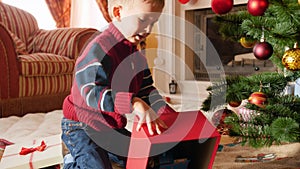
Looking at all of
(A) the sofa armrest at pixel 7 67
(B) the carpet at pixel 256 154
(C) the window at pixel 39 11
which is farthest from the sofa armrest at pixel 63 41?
(B) the carpet at pixel 256 154

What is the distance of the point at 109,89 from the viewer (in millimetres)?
708

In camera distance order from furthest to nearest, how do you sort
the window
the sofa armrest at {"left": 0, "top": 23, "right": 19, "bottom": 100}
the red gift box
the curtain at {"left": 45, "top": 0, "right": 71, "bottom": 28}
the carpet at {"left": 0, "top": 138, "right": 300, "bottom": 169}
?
the curtain at {"left": 45, "top": 0, "right": 71, "bottom": 28}, the window, the sofa armrest at {"left": 0, "top": 23, "right": 19, "bottom": 100}, the carpet at {"left": 0, "top": 138, "right": 300, "bottom": 169}, the red gift box

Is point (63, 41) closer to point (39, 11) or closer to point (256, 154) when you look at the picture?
point (39, 11)

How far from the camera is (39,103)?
2.01m

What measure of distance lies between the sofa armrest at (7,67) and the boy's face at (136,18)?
1250 millimetres

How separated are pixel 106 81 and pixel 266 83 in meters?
0.47

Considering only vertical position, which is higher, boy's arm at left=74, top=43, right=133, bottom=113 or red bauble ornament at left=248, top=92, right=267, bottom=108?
boy's arm at left=74, top=43, right=133, bottom=113

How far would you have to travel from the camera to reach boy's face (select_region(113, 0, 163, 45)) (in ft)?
2.28

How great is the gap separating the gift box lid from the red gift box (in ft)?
1.10

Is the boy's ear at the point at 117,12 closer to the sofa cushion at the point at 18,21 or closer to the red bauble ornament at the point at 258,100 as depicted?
the red bauble ornament at the point at 258,100

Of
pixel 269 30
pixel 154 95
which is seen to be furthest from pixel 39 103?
pixel 269 30

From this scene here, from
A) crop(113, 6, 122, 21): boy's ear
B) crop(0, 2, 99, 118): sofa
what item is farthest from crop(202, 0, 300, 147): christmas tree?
crop(0, 2, 99, 118): sofa

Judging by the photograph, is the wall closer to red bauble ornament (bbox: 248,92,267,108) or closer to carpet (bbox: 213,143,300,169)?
carpet (bbox: 213,143,300,169)

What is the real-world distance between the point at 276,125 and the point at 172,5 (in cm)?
276
